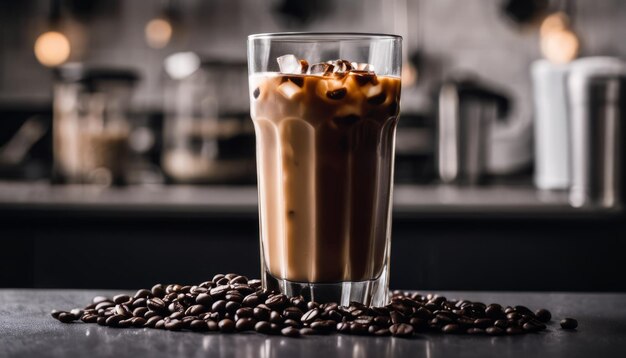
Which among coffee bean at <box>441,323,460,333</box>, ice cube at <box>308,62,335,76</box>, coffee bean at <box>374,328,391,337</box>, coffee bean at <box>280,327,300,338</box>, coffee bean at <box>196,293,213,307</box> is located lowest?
coffee bean at <box>441,323,460,333</box>

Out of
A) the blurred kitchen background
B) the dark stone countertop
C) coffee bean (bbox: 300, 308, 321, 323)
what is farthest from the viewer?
the blurred kitchen background

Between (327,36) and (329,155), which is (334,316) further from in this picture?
(327,36)

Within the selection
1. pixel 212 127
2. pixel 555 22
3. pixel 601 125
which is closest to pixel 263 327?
pixel 601 125

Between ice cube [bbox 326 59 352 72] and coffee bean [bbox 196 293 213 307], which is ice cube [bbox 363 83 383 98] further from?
coffee bean [bbox 196 293 213 307]

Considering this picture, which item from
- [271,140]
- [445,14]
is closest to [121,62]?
[445,14]

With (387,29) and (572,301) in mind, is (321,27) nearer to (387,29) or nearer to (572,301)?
(387,29)

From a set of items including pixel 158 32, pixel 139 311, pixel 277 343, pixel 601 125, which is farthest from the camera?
pixel 158 32

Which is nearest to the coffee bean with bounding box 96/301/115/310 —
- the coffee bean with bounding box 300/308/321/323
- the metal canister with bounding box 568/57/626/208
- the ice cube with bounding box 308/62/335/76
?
the coffee bean with bounding box 300/308/321/323

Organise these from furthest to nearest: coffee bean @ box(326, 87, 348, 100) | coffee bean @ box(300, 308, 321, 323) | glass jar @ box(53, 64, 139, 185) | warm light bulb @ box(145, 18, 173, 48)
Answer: warm light bulb @ box(145, 18, 173, 48)
glass jar @ box(53, 64, 139, 185)
coffee bean @ box(326, 87, 348, 100)
coffee bean @ box(300, 308, 321, 323)

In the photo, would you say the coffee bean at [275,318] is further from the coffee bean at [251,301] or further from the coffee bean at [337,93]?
the coffee bean at [337,93]
